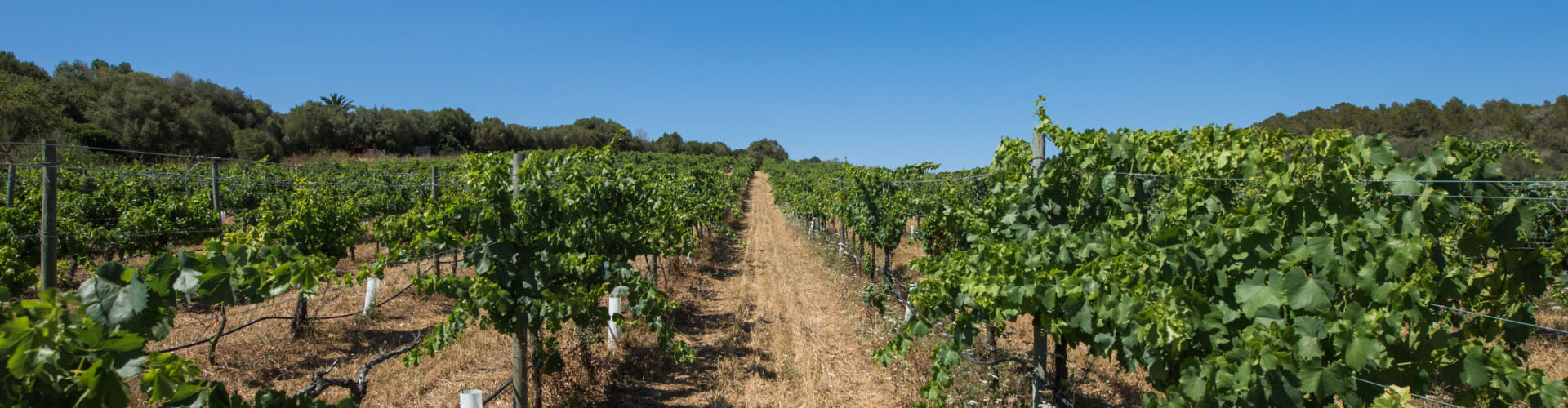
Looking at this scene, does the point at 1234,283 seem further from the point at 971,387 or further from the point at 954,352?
the point at 971,387

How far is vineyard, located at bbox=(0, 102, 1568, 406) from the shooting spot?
208 centimetres

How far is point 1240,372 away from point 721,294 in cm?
762

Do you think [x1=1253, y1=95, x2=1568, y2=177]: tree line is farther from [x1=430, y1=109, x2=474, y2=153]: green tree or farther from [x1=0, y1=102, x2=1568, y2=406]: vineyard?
[x1=430, y1=109, x2=474, y2=153]: green tree

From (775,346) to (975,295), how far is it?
360 cm

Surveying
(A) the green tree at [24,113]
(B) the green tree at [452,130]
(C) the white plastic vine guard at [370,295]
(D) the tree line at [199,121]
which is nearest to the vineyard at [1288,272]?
(C) the white plastic vine guard at [370,295]

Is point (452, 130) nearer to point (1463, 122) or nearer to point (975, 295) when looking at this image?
point (975, 295)

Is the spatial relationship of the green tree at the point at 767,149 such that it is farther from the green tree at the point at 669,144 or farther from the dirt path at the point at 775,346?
the dirt path at the point at 775,346

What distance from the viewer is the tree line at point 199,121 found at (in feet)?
97.3

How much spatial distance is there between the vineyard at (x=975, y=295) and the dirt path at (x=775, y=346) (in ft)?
0.14

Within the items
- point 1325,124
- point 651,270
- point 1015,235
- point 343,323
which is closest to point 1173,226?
point 1015,235

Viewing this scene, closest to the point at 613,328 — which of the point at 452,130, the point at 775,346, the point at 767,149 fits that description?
the point at 775,346

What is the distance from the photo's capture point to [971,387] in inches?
203

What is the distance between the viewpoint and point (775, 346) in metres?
6.91

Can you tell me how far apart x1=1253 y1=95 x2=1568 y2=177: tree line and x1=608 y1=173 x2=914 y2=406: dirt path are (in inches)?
802
